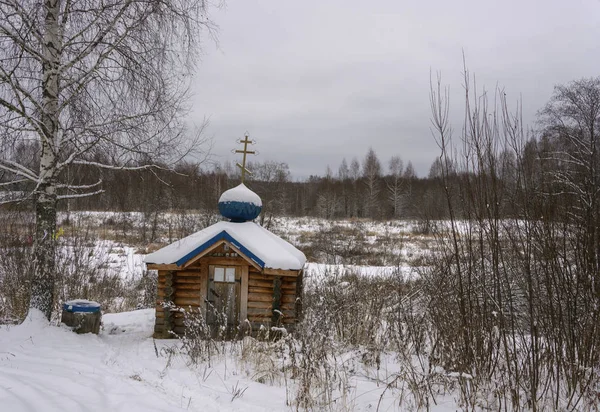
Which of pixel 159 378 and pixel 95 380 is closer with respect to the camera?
pixel 95 380

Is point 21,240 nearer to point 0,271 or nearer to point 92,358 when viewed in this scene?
point 0,271

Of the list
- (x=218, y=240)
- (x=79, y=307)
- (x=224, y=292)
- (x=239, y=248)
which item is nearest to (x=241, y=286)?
(x=224, y=292)

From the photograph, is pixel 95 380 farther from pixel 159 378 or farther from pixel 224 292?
pixel 224 292

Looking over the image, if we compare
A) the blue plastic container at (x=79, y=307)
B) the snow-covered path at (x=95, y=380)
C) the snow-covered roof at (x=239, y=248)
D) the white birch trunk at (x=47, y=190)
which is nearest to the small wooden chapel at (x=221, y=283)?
the snow-covered roof at (x=239, y=248)

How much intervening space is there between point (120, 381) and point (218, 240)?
3.48 m

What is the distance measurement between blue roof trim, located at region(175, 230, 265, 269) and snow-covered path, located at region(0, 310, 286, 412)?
5.83ft

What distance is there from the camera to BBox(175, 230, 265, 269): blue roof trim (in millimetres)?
7668

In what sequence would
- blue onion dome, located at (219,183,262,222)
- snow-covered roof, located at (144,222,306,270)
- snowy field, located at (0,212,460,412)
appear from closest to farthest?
snowy field, located at (0,212,460,412) < snow-covered roof, located at (144,222,306,270) < blue onion dome, located at (219,183,262,222)

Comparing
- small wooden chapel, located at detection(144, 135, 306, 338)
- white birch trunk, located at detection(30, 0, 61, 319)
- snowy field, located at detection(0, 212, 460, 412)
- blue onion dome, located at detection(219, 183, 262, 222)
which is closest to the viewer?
snowy field, located at detection(0, 212, 460, 412)

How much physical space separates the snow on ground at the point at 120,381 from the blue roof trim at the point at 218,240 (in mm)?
1793

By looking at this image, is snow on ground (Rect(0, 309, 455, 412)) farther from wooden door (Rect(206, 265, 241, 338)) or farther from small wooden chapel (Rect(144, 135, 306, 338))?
wooden door (Rect(206, 265, 241, 338))

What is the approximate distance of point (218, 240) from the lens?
7.81 meters

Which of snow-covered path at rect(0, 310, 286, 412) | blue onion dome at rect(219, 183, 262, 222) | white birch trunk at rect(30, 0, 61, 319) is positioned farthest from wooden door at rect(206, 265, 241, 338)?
white birch trunk at rect(30, 0, 61, 319)

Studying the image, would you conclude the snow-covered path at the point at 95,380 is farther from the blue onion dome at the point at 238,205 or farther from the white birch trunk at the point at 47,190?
the blue onion dome at the point at 238,205
